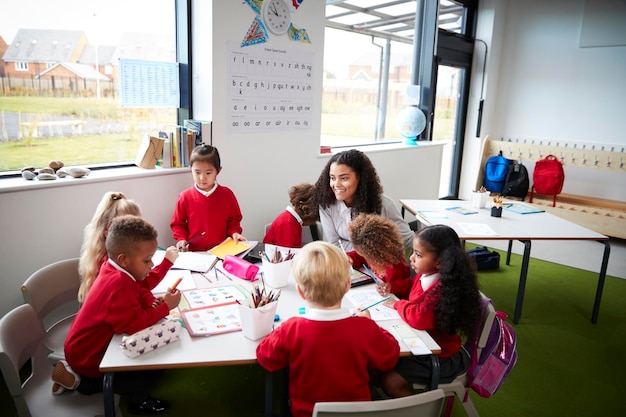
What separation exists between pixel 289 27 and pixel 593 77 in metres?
4.20

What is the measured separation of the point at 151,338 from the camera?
1.47 m

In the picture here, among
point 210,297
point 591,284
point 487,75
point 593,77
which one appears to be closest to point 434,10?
point 487,75

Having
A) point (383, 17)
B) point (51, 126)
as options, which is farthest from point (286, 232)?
point (383, 17)

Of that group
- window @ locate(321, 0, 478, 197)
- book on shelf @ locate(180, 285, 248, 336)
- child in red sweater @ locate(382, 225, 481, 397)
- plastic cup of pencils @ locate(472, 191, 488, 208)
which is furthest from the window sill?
plastic cup of pencils @ locate(472, 191, 488, 208)

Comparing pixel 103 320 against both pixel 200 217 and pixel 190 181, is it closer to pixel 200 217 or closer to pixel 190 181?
pixel 200 217

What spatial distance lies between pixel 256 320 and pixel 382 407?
551 millimetres

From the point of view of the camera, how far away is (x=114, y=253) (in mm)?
1621

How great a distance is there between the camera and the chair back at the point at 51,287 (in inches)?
73.0

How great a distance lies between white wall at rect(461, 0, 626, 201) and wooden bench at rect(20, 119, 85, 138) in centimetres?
504

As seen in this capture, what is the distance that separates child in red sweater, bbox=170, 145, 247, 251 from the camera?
267 cm

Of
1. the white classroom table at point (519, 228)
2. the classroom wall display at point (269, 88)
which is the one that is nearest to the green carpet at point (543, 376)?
the white classroom table at point (519, 228)

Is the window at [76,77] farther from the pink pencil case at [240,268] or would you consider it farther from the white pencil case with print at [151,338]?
the white pencil case with print at [151,338]

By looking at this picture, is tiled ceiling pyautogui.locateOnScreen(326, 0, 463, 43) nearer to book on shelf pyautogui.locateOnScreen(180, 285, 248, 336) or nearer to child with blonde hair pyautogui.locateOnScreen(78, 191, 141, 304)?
child with blonde hair pyautogui.locateOnScreen(78, 191, 141, 304)

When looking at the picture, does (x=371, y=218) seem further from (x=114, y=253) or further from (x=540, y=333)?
(x=540, y=333)
